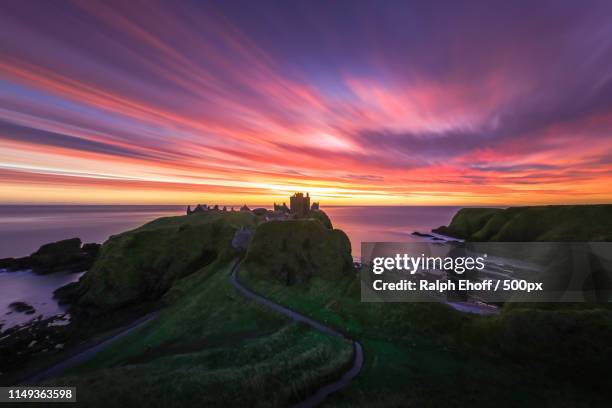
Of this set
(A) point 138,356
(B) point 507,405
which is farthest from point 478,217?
(A) point 138,356

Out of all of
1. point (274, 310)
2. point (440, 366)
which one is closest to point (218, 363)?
point (274, 310)

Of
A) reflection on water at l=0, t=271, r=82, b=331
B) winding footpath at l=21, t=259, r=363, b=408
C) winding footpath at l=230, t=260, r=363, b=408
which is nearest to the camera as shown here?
winding footpath at l=230, t=260, r=363, b=408

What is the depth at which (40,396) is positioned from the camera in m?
17.7

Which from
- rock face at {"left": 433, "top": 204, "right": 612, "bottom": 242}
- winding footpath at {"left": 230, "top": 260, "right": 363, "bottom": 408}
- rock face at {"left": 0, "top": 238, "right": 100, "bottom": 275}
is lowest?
rock face at {"left": 0, "top": 238, "right": 100, "bottom": 275}

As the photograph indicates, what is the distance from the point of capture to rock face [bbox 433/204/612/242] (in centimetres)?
8281

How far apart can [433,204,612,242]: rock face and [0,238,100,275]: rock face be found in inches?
6412

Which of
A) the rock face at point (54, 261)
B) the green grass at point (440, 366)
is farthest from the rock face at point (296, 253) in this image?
the rock face at point (54, 261)

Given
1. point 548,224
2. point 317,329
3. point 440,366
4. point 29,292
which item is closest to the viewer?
point 440,366

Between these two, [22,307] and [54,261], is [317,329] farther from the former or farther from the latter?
[54,261]

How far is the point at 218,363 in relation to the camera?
2367 centimetres

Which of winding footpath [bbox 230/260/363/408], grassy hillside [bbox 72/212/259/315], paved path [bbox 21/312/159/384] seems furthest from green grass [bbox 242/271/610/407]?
grassy hillside [bbox 72/212/259/315]

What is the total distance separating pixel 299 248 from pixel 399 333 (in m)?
36.5

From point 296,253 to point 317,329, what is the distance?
31.7m

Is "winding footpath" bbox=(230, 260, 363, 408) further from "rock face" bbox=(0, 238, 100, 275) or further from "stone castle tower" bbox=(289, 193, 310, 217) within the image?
"stone castle tower" bbox=(289, 193, 310, 217)
